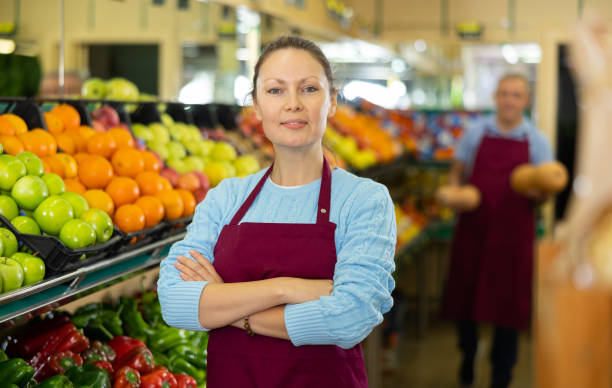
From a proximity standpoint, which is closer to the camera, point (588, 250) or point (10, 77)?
point (588, 250)

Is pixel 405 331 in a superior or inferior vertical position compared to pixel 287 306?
inferior

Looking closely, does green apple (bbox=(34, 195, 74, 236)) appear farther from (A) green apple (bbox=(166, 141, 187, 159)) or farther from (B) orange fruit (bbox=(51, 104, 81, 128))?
(A) green apple (bbox=(166, 141, 187, 159))

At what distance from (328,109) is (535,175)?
281cm

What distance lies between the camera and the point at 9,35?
382 centimetres

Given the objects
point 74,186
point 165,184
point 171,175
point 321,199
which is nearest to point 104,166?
point 74,186

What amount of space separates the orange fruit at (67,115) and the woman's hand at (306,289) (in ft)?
4.90

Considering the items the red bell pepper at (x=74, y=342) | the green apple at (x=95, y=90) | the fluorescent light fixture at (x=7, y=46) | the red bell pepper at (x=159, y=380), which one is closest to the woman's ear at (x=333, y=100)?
the red bell pepper at (x=159, y=380)

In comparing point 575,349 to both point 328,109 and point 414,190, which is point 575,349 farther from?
point 414,190

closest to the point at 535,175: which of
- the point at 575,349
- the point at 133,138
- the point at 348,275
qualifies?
the point at 133,138

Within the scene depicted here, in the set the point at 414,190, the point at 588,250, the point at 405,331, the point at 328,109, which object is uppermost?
the point at 328,109

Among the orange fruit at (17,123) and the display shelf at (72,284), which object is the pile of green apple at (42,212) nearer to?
the display shelf at (72,284)

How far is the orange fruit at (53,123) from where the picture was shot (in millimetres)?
2689

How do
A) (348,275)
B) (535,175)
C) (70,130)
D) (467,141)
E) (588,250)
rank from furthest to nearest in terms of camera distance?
(467,141)
(535,175)
(70,130)
(348,275)
(588,250)

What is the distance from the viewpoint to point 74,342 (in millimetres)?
2270
